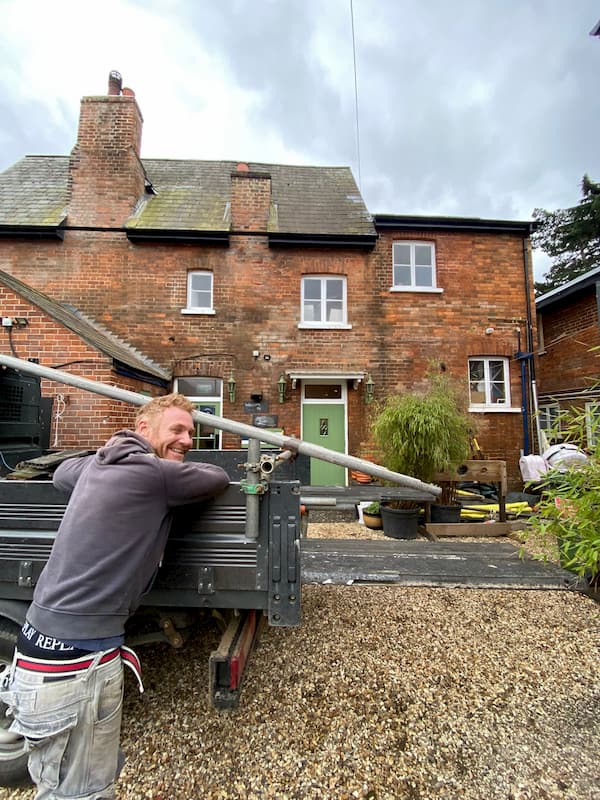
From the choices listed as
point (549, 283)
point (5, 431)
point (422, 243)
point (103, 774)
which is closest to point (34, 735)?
point (103, 774)

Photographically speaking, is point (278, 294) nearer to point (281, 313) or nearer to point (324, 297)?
point (281, 313)

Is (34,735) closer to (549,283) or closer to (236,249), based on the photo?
(236,249)

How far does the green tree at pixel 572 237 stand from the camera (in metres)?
22.8

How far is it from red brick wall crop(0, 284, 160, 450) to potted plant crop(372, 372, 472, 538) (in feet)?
15.9

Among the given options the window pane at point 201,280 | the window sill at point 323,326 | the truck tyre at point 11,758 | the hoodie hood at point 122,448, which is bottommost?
the truck tyre at point 11,758

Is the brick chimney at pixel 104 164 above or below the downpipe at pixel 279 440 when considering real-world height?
above

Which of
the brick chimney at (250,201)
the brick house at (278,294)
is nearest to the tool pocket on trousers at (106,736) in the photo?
the brick house at (278,294)

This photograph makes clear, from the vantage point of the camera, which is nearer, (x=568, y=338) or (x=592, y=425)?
(x=592, y=425)

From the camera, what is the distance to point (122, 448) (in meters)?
1.48

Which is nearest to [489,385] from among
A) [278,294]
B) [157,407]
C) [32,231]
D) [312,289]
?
[312,289]

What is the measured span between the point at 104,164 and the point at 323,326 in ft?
22.3

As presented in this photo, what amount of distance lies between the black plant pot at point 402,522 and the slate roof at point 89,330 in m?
5.38

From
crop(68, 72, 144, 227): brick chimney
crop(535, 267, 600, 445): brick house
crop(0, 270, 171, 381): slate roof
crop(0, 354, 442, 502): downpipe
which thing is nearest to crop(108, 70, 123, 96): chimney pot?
crop(68, 72, 144, 227): brick chimney

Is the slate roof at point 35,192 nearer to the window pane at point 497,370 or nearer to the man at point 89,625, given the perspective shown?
the man at point 89,625
